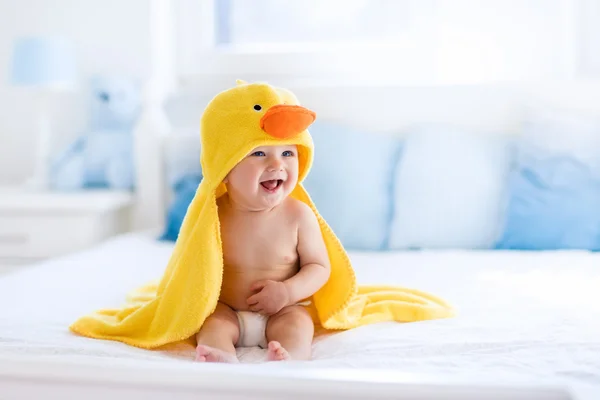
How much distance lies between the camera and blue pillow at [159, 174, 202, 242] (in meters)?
2.14

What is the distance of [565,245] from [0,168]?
6.56 feet

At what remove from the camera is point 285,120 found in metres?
1.17

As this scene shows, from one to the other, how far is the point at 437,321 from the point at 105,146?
1.70 meters

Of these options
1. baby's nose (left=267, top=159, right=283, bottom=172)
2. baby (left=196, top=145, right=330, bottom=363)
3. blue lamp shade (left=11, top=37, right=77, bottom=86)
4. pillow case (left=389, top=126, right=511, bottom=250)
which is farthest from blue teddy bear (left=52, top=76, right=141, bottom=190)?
→ baby's nose (left=267, top=159, right=283, bottom=172)

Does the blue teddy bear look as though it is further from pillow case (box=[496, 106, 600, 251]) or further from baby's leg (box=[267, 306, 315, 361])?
baby's leg (box=[267, 306, 315, 361])

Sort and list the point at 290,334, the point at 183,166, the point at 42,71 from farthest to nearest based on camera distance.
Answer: the point at 42,71, the point at 183,166, the point at 290,334

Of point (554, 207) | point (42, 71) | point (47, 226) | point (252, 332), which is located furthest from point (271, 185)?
point (42, 71)

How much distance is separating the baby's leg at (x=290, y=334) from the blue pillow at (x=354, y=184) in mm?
834

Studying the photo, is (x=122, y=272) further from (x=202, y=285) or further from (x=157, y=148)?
(x=157, y=148)

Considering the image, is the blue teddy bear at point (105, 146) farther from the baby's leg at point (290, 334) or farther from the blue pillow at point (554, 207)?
the baby's leg at point (290, 334)

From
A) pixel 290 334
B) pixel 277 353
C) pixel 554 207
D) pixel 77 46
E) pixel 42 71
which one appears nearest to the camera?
pixel 277 353

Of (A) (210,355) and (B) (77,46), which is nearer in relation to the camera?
(A) (210,355)

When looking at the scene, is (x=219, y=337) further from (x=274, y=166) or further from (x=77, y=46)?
(x=77, y=46)

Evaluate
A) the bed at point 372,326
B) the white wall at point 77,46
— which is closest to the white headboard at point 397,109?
the bed at point 372,326
